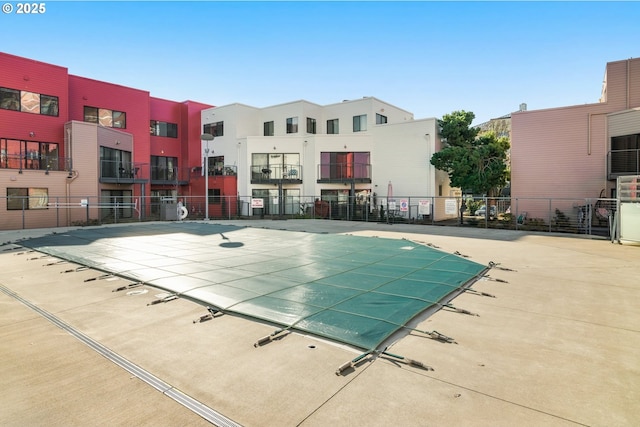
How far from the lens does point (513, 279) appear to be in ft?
23.5

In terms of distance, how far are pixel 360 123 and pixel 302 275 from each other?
77.8ft

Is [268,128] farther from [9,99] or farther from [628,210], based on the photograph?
[628,210]

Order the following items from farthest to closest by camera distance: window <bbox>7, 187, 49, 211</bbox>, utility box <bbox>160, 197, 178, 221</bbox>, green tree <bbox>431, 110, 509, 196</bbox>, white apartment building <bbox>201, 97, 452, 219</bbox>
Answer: white apartment building <bbox>201, 97, 452, 219</bbox>, utility box <bbox>160, 197, 178, 221</bbox>, green tree <bbox>431, 110, 509, 196</bbox>, window <bbox>7, 187, 49, 211</bbox>

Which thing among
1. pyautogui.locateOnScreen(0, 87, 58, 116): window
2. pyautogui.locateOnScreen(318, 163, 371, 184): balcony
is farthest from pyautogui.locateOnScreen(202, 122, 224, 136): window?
pyautogui.locateOnScreen(0, 87, 58, 116): window

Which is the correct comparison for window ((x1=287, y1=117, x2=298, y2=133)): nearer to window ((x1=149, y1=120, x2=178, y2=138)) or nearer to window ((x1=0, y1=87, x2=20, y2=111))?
window ((x1=149, y1=120, x2=178, y2=138))

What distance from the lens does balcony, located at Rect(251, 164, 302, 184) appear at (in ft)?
94.2

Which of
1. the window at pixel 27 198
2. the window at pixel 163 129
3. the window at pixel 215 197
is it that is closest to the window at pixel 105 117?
the window at pixel 163 129

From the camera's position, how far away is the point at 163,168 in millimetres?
30656

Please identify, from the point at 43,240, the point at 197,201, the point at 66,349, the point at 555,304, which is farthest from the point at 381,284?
the point at 197,201

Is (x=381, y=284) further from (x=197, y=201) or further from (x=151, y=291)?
(x=197, y=201)

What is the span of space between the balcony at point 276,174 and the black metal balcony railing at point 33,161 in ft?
41.8

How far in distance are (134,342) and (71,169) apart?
21.8 metres

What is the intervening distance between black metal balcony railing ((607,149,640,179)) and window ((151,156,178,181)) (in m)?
30.2

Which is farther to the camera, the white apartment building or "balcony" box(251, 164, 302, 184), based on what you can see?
"balcony" box(251, 164, 302, 184)
